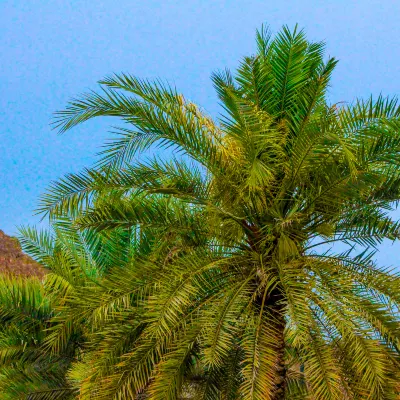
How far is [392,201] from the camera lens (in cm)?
1312

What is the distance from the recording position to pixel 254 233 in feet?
42.1

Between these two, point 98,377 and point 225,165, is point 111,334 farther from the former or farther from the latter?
point 225,165

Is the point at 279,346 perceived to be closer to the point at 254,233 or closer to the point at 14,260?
the point at 254,233

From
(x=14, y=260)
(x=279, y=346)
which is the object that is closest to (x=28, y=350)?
(x=279, y=346)

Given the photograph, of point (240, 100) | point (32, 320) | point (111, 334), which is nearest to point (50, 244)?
point (32, 320)

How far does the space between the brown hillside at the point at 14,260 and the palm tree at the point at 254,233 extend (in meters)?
26.1

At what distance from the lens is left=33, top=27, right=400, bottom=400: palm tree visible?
1213cm

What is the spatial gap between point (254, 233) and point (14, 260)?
3860 cm

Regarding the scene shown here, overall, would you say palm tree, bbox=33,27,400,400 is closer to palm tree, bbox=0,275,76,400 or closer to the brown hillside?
palm tree, bbox=0,275,76,400

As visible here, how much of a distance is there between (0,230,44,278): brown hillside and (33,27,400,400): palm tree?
85.7 ft

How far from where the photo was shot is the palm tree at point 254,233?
39.8 ft

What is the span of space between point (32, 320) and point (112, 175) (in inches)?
226

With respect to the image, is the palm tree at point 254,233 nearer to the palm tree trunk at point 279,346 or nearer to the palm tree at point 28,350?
the palm tree trunk at point 279,346

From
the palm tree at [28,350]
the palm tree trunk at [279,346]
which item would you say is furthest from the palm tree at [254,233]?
the palm tree at [28,350]
